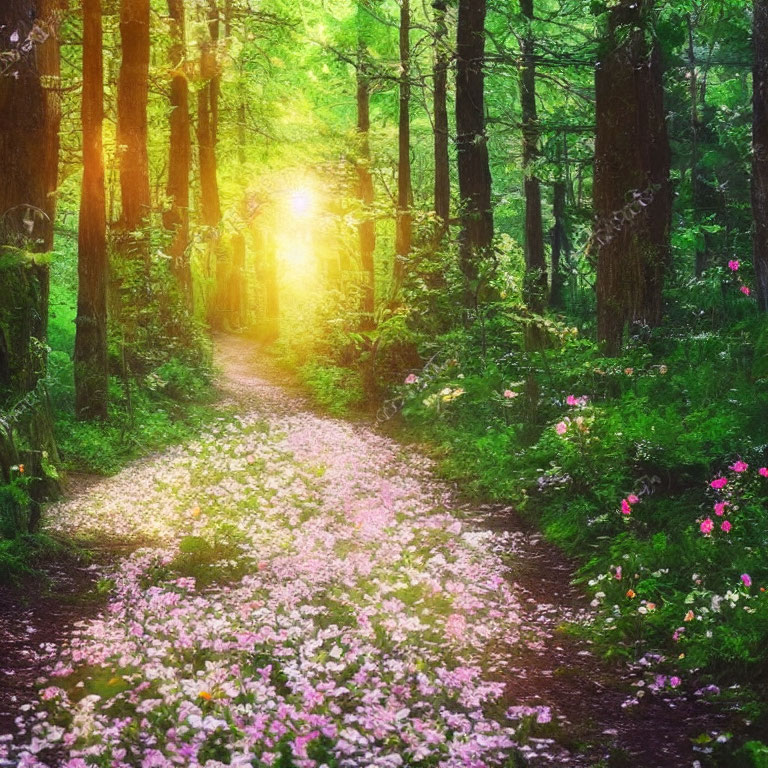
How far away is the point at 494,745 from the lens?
3.93 m

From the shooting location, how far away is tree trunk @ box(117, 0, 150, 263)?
12.7 metres

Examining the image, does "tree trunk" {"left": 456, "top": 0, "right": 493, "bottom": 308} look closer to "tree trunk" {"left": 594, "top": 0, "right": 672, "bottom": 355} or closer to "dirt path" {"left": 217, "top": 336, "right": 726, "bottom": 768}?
"tree trunk" {"left": 594, "top": 0, "right": 672, "bottom": 355}

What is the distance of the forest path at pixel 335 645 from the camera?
153 inches

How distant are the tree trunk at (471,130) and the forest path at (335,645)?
22.4ft

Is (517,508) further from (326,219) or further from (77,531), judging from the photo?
(326,219)

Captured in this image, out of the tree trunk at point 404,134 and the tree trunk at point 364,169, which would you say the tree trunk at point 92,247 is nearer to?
the tree trunk at point 404,134

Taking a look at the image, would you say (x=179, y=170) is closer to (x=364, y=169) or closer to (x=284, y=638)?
(x=364, y=169)

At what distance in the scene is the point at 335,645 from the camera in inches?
196

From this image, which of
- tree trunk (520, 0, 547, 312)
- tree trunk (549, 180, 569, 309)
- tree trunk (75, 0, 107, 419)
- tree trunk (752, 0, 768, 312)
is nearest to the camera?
tree trunk (752, 0, 768, 312)

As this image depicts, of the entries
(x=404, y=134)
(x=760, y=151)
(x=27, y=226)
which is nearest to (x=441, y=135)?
(x=404, y=134)

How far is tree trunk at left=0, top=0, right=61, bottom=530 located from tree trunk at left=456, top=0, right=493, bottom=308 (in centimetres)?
717

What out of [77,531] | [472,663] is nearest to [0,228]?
[77,531]

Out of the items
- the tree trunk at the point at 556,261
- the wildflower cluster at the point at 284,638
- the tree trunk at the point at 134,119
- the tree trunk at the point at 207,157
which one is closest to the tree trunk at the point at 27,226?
the wildflower cluster at the point at 284,638

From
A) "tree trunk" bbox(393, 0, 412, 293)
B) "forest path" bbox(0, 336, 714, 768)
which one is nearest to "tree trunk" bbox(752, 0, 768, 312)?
"forest path" bbox(0, 336, 714, 768)
